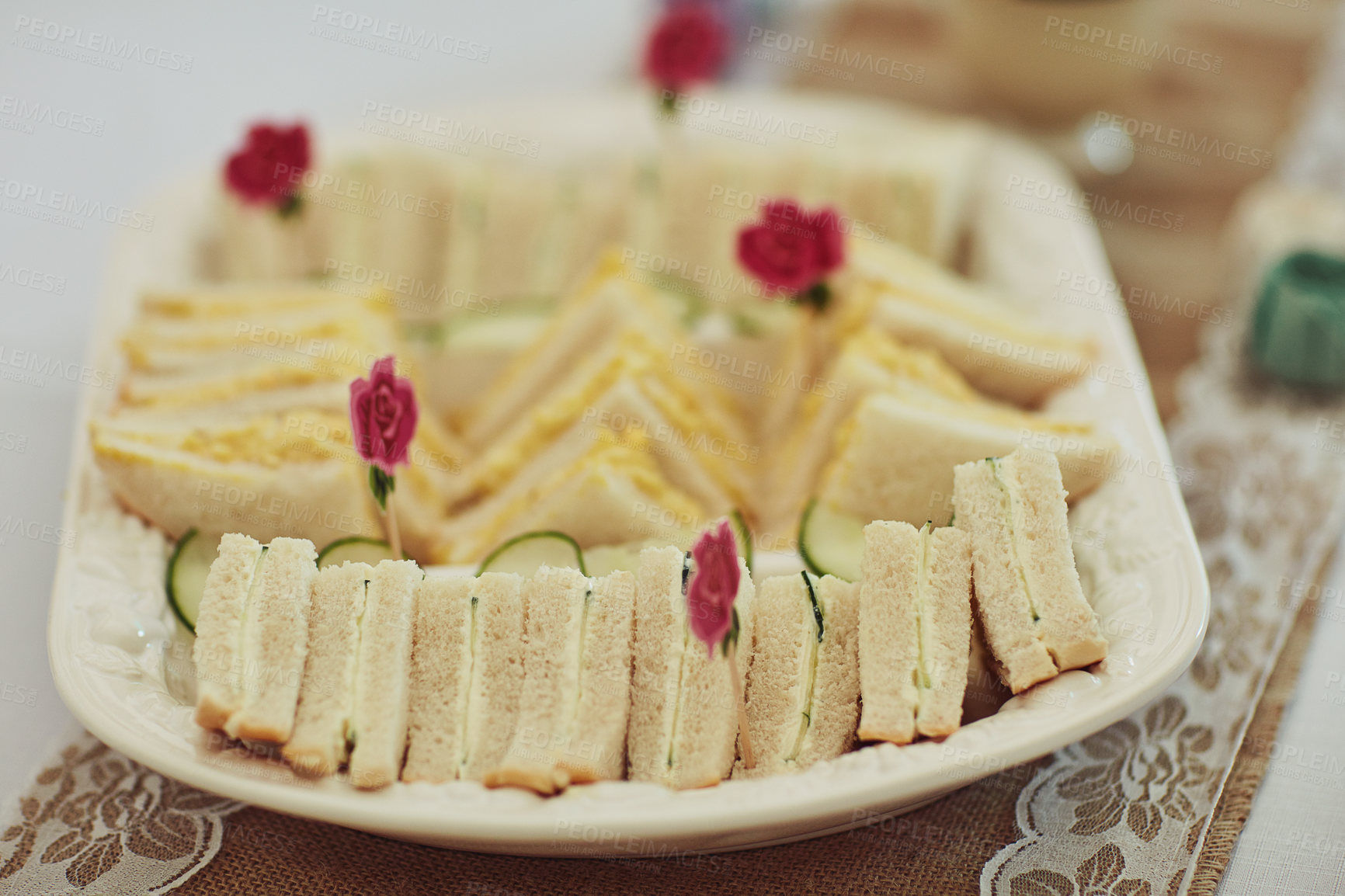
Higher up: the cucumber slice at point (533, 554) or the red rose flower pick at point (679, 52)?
the red rose flower pick at point (679, 52)

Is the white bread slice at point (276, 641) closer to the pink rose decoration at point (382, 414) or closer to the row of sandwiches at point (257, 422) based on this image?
the pink rose decoration at point (382, 414)

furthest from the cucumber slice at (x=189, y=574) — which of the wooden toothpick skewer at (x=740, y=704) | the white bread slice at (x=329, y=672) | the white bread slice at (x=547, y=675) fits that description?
the wooden toothpick skewer at (x=740, y=704)

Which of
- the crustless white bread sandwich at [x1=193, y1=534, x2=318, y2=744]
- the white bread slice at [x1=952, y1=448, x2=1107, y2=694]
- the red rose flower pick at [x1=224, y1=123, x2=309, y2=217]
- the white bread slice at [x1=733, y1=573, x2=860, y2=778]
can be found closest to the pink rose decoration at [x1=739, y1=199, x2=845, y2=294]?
the white bread slice at [x1=952, y1=448, x2=1107, y2=694]

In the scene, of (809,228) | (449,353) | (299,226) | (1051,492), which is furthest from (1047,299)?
(299,226)

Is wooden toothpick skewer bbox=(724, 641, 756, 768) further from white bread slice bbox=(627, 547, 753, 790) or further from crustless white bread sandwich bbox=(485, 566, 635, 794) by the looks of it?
crustless white bread sandwich bbox=(485, 566, 635, 794)

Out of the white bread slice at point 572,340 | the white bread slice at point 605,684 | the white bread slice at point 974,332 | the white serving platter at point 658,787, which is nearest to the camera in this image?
the white serving platter at point 658,787

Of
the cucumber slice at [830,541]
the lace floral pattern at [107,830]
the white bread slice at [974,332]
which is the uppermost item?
the white bread slice at [974,332]
